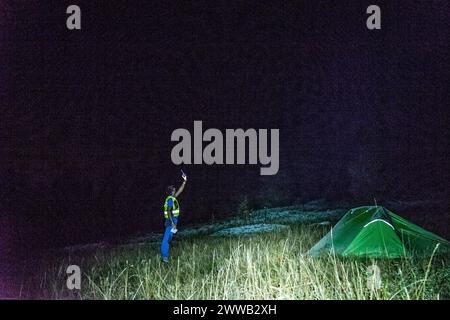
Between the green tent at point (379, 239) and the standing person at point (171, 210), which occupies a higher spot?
the standing person at point (171, 210)

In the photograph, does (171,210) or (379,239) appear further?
(171,210)

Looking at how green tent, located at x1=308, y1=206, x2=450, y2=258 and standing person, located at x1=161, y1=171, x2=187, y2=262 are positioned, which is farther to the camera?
standing person, located at x1=161, y1=171, x2=187, y2=262

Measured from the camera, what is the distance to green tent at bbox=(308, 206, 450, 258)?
703 centimetres

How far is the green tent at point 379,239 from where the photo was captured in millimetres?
7027

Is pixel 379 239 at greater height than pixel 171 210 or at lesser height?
lesser

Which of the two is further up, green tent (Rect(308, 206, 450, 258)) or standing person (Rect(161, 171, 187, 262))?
standing person (Rect(161, 171, 187, 262))

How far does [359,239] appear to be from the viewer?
23.8 ft

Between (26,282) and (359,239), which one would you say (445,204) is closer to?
(359,239)

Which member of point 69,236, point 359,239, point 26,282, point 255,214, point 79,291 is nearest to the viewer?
point 79,291

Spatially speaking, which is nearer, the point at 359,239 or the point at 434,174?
the point at 359,239

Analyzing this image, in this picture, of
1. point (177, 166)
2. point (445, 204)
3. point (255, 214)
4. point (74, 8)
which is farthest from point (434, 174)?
point (177, 166)

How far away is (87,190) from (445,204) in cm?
3018

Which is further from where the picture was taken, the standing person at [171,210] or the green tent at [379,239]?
the standing person at [171,210]

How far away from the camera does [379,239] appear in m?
7.11
